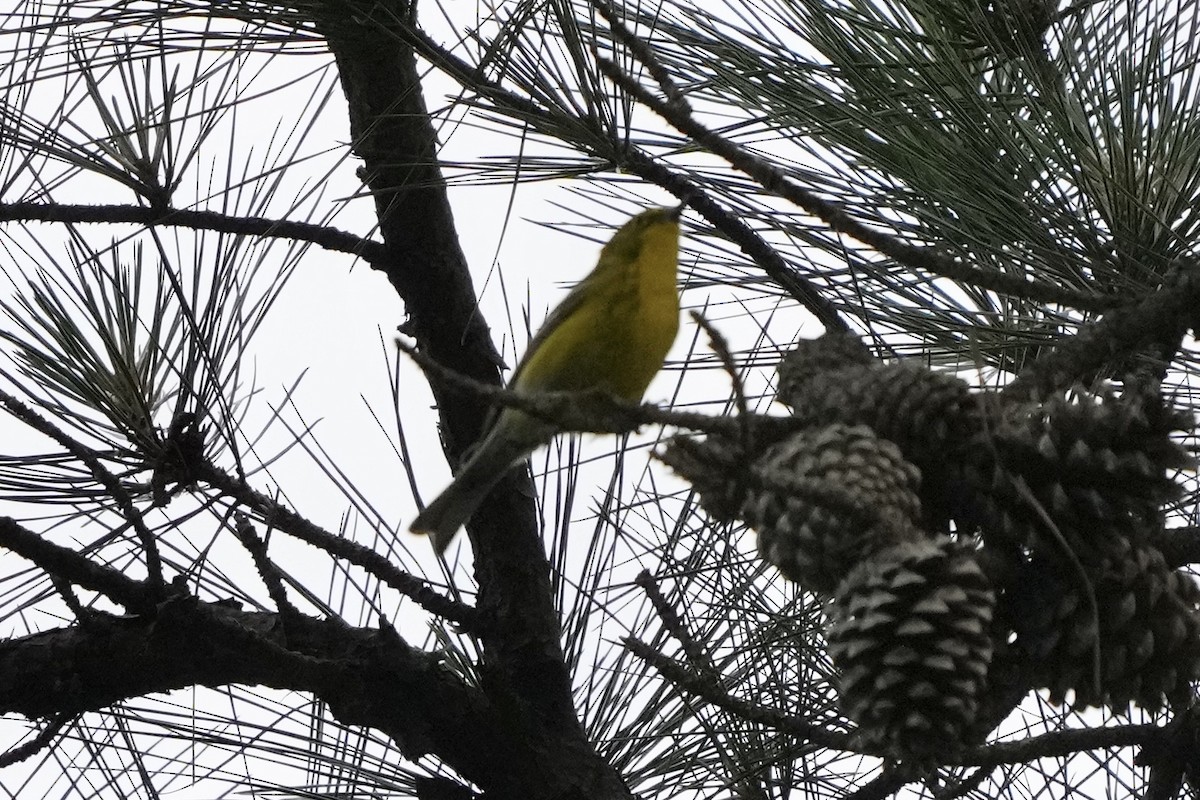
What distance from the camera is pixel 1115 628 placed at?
4.42ft

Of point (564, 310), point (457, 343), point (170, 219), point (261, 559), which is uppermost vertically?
point (564, 310)

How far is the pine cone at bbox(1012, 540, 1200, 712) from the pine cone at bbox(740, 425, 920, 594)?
0.16m

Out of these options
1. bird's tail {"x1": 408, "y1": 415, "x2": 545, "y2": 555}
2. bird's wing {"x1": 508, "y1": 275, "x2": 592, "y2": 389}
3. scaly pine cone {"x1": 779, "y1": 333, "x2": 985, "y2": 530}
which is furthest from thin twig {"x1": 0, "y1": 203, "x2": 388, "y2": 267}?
scaly pine cone {"x1": 779, "y1": 333, "x2": 985, "y2": 530}

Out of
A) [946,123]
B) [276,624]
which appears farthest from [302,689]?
[946,123]

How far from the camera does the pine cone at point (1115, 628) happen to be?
4.40ft

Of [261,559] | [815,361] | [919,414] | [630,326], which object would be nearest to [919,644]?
[919,414]

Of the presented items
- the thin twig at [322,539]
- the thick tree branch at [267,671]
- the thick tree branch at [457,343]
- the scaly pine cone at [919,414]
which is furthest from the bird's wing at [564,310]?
the scaly pine cone at [919,414]

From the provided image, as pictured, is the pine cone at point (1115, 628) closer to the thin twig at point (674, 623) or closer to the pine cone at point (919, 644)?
the pine cone at point (919, 644)

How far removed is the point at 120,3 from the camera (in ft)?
7.28

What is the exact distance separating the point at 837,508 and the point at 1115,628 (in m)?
0.36

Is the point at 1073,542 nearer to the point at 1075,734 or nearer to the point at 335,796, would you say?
the point at 1075,734

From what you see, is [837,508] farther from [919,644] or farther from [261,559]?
[261,559]

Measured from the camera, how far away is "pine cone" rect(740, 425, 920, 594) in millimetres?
1300

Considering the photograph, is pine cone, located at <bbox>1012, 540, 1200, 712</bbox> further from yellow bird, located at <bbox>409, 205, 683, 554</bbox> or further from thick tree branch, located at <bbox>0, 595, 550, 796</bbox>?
yellow bird, located at <bbox>409, 205, 683, 554</bbox>
